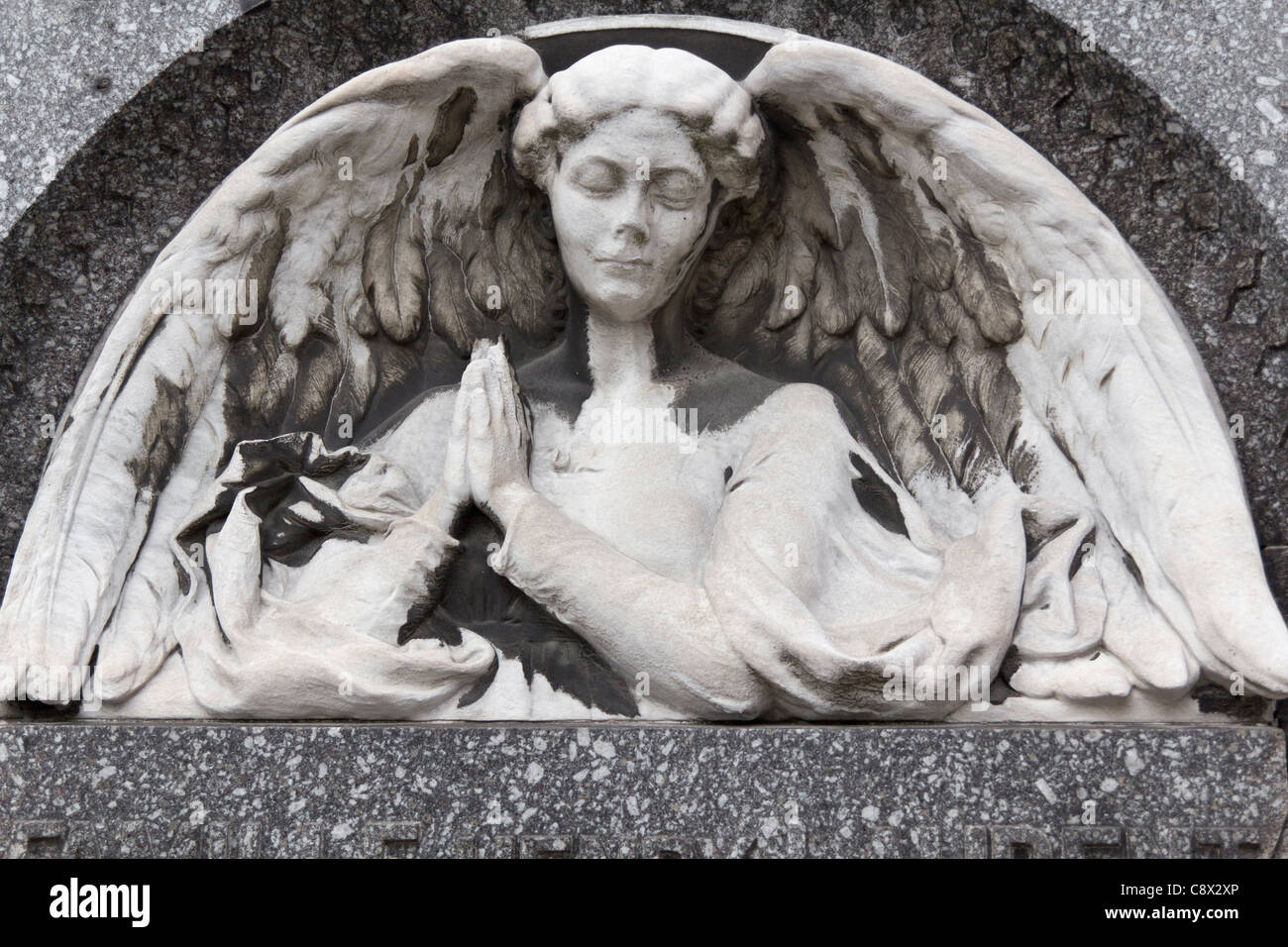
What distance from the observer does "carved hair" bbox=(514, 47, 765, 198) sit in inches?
125

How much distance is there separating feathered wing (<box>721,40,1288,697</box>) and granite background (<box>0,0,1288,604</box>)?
0.21 metres

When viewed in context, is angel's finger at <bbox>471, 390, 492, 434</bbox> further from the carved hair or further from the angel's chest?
the carved hair

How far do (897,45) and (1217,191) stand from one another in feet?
2.44

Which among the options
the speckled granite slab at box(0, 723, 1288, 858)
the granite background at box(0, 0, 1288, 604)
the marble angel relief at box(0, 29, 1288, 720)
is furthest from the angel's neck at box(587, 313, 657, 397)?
the speckled granite slab at box(0, 723, 1288, 858)

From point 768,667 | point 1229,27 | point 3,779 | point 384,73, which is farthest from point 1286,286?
point 3,779

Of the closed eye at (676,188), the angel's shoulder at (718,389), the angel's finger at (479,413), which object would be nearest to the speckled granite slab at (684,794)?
the angel's finger at (479,413)

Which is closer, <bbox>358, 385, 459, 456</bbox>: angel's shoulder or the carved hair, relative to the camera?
the carved hair

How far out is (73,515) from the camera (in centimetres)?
316

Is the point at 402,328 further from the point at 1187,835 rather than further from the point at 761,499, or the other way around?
the point at 1187,835

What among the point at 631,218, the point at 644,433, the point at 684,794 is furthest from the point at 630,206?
the point at 684,794

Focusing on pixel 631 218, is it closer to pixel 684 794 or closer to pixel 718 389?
pixel 718 389

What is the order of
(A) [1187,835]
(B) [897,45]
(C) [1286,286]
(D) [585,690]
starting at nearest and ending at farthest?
(A) [1187,835]
(D) [585,690]
(C) [1286,286]
(B) [897,45]

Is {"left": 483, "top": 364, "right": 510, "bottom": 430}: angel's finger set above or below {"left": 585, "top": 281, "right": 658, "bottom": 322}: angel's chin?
below

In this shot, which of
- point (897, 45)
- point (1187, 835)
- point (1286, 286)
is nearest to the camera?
point (1187, 835)
